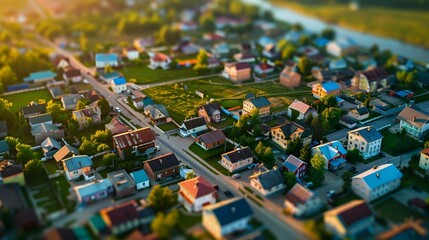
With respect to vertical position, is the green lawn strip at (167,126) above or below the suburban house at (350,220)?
A: above

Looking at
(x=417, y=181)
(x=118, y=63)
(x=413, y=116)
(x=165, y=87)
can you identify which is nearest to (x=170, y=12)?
(x=118, y=63)

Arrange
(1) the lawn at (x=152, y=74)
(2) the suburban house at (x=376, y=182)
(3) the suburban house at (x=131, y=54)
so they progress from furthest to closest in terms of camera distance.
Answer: (3) the suburban house at (x=131, y=54) < (1) the lawn at (x=152, y=74) < (2) the suburban house at (x=376, y=182)

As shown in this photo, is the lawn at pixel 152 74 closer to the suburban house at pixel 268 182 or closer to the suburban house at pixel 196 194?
the suburban house at pixel 196 194

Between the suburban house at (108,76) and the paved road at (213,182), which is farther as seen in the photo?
the suburban house at (108,76)

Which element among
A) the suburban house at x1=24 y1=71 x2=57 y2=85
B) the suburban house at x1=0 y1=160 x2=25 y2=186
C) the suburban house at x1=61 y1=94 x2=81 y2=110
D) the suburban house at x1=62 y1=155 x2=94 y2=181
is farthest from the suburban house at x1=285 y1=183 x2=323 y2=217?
the suburban house at x1=24 y1=71 x2=57 y2=85

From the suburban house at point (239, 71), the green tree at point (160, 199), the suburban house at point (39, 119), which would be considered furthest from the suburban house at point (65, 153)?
the suburban house at point (239, 71)

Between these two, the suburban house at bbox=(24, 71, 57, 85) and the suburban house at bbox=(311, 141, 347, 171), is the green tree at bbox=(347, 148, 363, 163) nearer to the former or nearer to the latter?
the suburban house at bbox=(311, 141, 347, 171)
